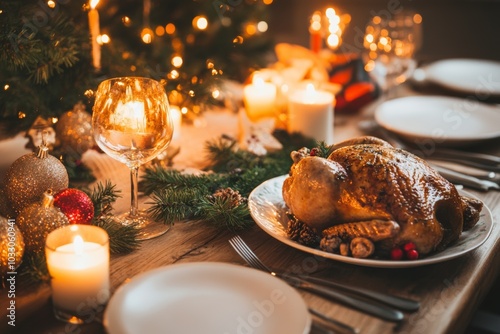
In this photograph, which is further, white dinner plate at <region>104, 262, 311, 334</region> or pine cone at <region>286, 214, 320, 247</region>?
pine cone at <region>286, 214, 320, 247</region>

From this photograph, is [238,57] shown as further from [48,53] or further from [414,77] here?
[48,53]

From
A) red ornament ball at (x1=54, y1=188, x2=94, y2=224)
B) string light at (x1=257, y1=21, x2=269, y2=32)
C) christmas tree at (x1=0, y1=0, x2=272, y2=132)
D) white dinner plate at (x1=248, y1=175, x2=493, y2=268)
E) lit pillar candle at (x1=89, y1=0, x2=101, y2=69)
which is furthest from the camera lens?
string light at (x1=257, y1=21, x2=269, y2=32)

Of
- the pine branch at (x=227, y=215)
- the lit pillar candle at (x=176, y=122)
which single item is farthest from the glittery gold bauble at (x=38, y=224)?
the lit pillar candle at (x=176, y=122)

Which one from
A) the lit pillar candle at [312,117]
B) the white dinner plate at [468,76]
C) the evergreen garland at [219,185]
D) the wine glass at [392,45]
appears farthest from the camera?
the white dinner plate at [468,76]

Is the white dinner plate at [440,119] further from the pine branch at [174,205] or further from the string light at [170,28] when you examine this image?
the string light at [170,28]

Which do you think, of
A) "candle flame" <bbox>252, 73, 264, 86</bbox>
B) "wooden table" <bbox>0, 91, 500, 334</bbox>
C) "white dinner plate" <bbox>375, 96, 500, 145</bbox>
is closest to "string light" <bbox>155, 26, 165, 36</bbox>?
"candle flame" <bbox>252, 73, 264, 86</bbox>

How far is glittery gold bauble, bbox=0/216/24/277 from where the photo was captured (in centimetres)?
89

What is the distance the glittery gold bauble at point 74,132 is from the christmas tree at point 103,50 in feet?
0.15

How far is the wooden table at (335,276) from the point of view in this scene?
0.85 m

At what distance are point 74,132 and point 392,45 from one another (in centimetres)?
117

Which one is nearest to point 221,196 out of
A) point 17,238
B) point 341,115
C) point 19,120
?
point 17,238

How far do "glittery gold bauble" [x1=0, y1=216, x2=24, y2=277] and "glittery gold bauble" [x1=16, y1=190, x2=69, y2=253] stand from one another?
0.12 ft

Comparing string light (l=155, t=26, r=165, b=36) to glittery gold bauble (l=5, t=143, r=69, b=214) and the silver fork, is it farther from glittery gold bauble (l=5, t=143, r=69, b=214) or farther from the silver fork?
the silver fork

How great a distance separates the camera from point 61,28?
1377 mm
